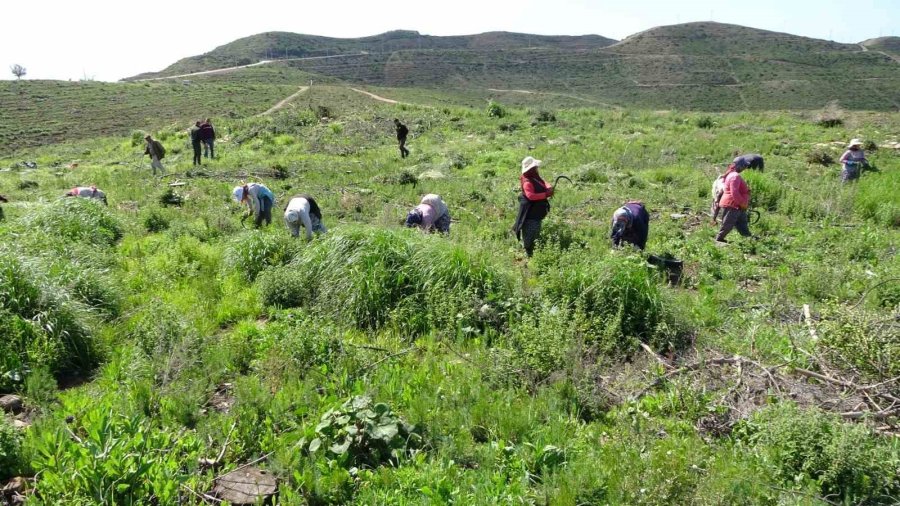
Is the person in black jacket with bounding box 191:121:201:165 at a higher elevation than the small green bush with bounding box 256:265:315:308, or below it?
higher

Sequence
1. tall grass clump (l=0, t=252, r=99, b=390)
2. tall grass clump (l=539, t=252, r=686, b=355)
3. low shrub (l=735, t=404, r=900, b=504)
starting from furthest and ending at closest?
tall grass clump (l=539, t=252, r=686, b=355)
tall grass clump (l=0, t=252, r=99, b=390)
low shrub (l=735, t=404, r=900, b=504)

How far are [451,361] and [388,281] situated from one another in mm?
1426

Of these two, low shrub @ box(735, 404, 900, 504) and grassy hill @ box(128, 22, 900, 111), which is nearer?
low shrub @ box(735, 404, 900, 504)

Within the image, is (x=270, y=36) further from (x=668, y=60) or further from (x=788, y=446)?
(x=788, y=446)

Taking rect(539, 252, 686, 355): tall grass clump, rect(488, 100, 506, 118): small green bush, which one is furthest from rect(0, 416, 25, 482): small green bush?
rect(488, 100, 506, 118): small green bush

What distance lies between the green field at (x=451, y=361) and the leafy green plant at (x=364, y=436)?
16mm

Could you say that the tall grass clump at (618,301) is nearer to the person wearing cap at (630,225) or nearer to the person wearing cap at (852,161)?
the person wearing cap at (630,225)

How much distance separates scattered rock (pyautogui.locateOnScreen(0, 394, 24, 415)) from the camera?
407 centimetres

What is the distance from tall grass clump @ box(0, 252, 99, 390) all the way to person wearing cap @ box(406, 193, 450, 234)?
4.21 m

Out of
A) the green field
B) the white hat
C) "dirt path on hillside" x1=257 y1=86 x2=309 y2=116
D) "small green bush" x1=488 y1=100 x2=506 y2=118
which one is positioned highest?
"dirt path on hillside" x1=257 y1=86 x2=309 y2=116

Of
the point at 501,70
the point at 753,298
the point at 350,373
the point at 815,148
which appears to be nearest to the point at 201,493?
the point at 350,373

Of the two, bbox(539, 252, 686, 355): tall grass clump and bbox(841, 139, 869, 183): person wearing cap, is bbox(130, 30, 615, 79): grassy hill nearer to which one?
bbox(841, 139, 869, 183): person wearing cap

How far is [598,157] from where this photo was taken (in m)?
16.2

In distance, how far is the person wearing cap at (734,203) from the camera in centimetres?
842
